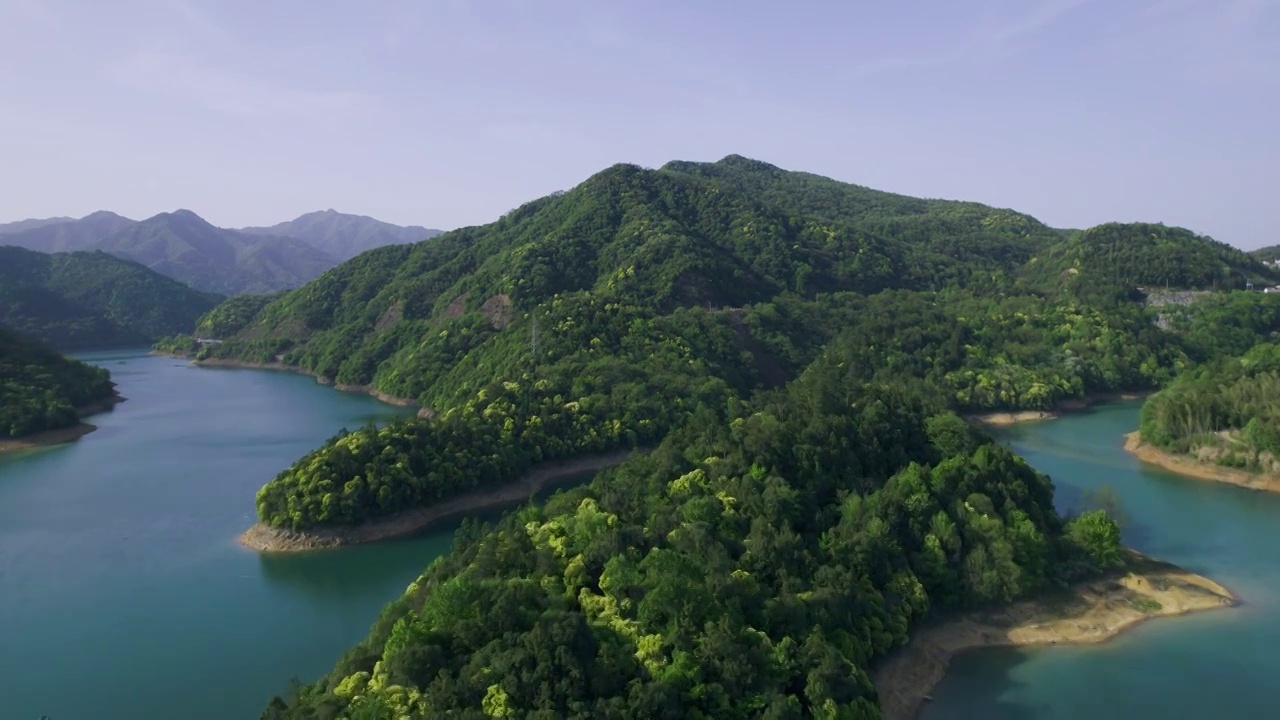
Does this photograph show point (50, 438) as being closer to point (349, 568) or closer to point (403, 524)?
point (403, 524)

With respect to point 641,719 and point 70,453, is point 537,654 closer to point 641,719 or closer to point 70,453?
point 641,719

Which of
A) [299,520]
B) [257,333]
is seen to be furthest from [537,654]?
[257,333]

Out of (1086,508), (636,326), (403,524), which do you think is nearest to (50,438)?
(403,524)

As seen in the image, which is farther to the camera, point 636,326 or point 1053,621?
point 636,326

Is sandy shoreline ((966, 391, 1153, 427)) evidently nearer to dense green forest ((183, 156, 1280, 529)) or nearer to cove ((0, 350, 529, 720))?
dense green forest ((183, 156, 1280, 529))

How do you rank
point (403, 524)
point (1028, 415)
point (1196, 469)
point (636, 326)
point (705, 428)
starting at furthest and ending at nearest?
point (636, 326) → point (1028, 415) → point (1196, 469) → point (403, 524) → point (705, 428)

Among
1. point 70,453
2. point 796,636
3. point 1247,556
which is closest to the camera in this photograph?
point 796,636
